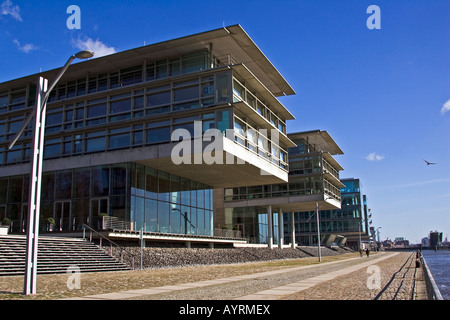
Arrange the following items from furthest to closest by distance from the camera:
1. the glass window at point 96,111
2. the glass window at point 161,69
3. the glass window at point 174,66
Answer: the glass window at point 96,111 → the glass window at point 161,69 → the glass window at point 174,66

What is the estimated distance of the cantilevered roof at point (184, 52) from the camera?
3734cm

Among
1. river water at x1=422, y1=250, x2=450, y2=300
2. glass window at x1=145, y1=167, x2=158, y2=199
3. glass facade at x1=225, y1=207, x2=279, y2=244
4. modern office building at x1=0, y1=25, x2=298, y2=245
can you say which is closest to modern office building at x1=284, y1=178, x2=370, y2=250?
glass facade at x1=225, y1=207, x2=279, y2=244

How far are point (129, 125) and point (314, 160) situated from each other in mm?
34664

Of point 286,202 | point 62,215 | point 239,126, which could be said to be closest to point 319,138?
point 286,202

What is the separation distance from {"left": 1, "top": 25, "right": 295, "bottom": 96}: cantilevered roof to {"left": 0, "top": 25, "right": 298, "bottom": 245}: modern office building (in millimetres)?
93

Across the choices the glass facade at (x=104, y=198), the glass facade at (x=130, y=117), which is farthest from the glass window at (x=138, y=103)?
the glass facade at (x=104, y=198)

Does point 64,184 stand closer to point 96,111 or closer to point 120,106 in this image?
point 96,111

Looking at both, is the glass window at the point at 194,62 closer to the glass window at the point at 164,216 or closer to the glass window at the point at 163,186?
the glass window at the point at 163,186

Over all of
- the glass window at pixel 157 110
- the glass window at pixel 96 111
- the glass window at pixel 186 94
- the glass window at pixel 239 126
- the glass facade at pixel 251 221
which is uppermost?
the glass window at pixel 186 94

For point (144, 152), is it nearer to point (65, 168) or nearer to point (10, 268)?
point (65, 168)

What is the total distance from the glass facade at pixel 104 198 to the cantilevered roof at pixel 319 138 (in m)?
30.2

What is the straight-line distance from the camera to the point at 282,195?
207ft

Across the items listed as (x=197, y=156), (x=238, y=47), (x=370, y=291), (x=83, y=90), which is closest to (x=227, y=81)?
(x=238, y=47)

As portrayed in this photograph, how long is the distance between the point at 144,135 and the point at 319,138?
3792 centimetres
